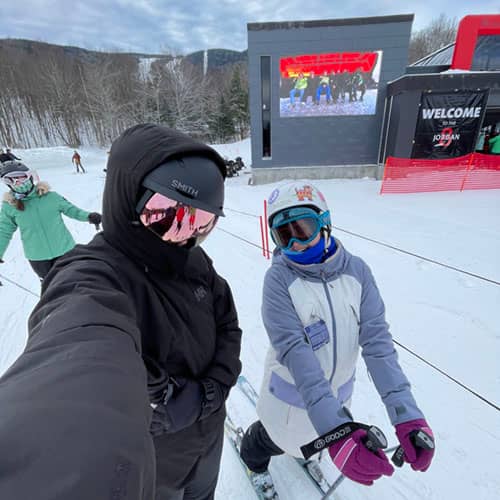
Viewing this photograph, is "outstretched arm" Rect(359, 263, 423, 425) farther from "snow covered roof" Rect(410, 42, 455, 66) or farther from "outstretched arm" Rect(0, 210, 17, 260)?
"snow covered roof" Rect(410, 42, 455, 66)

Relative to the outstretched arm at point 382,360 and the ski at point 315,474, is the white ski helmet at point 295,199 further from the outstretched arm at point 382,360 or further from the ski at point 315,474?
the ski at point 315,474

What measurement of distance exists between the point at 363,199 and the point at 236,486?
27.3 ft

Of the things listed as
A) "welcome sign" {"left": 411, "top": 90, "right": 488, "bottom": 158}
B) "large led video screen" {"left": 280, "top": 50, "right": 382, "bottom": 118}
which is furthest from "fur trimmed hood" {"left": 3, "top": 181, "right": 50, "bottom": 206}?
"welcome sign" {"left": 411, "top": 90, "right": 488, "bottom": 158}

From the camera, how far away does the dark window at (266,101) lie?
1009cm

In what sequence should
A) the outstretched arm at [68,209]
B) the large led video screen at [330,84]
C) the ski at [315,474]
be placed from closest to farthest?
1. the ski at [315,474]
2. the outstretched arm at [68,209]
3. the large led video screen at [330,84]

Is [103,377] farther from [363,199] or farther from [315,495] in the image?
[363,199]

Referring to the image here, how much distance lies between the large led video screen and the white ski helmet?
1058cm

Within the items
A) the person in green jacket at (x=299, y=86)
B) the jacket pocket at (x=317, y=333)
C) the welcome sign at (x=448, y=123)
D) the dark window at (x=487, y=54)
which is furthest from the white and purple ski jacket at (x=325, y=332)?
the dark window at (x=487, y=54)

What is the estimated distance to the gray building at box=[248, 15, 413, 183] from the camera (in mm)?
9672

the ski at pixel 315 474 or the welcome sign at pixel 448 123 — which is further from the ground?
the welcome sign at pixel 448 123

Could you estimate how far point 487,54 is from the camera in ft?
30.7

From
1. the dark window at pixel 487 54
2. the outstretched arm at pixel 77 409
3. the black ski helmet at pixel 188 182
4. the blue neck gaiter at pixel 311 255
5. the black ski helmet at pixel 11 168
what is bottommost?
the blue neck gaiter at pixel 311 255

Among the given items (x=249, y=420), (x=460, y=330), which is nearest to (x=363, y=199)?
(x=460, y=330)

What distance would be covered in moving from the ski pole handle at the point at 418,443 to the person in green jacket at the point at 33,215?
319cm
